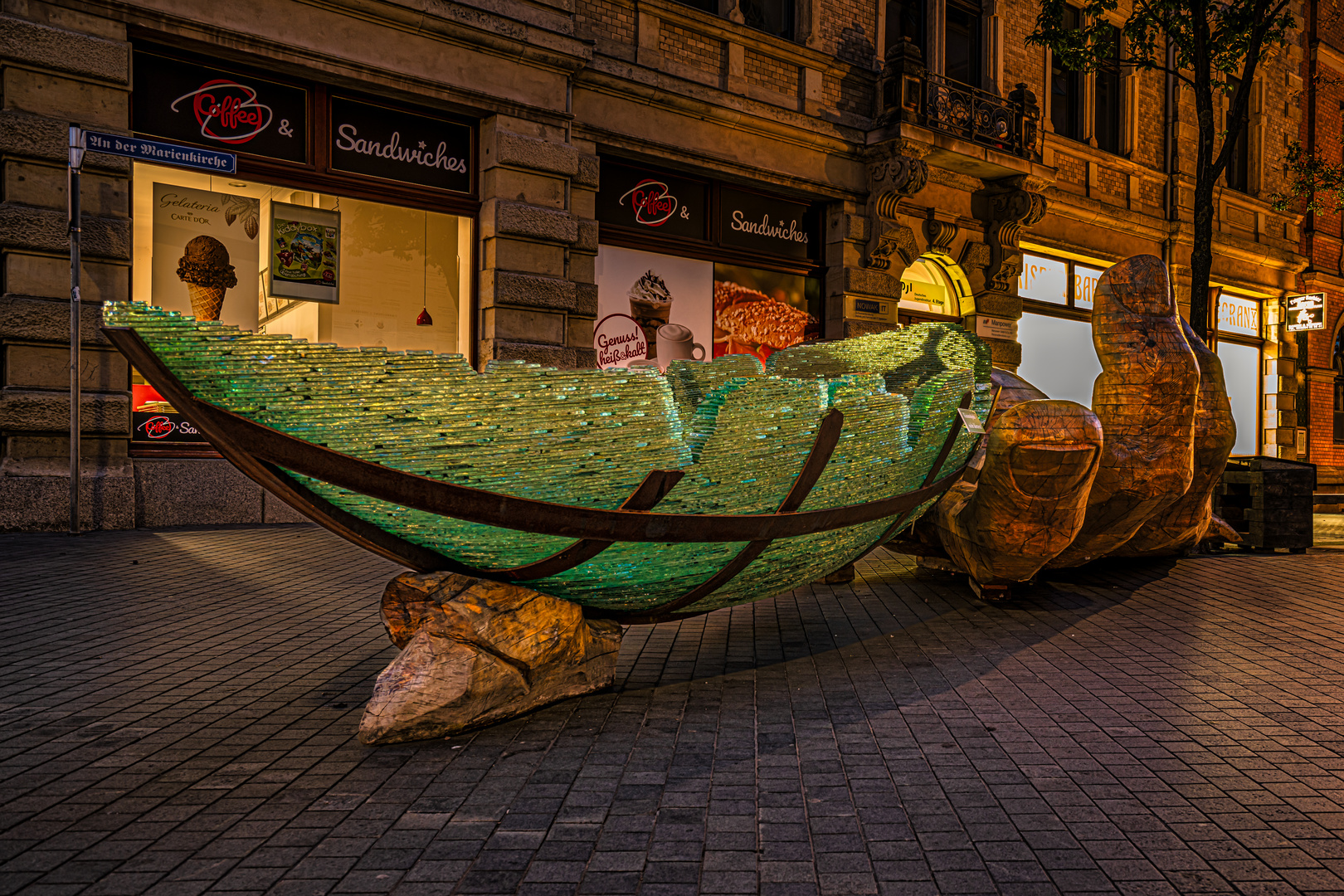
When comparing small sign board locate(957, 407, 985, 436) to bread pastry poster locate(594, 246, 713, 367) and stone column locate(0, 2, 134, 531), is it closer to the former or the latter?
bread pastry poster locate(594, 246, 713, 367)

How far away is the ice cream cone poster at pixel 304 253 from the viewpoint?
9.43 meters

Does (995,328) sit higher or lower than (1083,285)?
lower

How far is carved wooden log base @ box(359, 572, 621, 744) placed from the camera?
3018 millimetres

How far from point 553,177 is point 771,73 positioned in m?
4.20

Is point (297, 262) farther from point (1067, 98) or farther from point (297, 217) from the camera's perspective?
point (1067, 98)

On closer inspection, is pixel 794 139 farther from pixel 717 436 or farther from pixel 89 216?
pixel 717 436

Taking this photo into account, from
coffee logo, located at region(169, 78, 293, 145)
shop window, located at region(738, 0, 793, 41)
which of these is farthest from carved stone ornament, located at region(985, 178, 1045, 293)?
coffee logo, located at region(169, 78, 293, 145)

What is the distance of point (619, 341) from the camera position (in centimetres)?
1164

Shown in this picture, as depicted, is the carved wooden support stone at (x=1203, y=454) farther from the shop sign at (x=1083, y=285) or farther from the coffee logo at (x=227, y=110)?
the shop sign at (x=1083, y=285)

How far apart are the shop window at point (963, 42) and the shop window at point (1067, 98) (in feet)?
6.95

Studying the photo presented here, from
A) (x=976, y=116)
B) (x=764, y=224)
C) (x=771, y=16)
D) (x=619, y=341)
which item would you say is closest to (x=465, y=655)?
(x=619, y=341)

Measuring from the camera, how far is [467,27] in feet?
31.5

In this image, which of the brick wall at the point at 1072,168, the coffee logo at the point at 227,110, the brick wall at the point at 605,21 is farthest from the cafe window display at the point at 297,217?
the brick wall at the point at 1072,168

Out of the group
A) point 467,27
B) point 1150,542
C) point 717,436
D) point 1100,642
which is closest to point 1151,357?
point 1100,642
